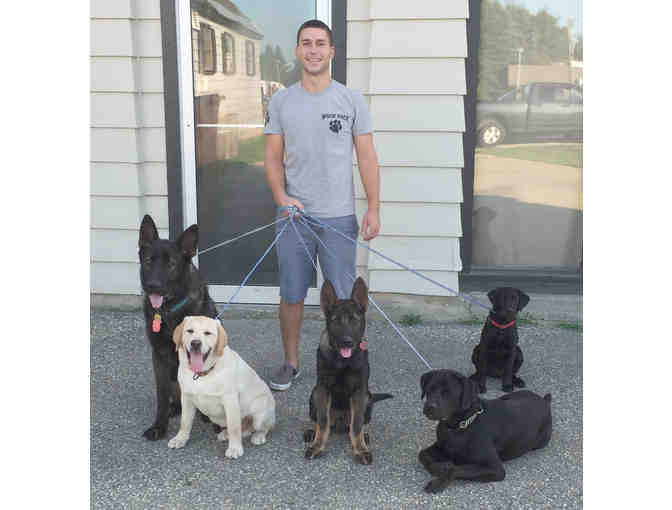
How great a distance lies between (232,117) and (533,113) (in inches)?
104

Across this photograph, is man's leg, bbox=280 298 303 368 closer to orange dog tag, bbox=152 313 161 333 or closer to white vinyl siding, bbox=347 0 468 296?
orange dog tag, bbox=152 313 161 333

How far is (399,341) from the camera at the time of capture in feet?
17.4

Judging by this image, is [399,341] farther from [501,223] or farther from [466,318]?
[501,223]

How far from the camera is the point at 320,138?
402cm

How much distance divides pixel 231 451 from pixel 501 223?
135 inches

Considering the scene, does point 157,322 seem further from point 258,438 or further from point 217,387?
point 258,438

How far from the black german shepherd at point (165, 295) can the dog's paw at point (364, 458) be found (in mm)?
1138

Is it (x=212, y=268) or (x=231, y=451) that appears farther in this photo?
(x=212, y=268)

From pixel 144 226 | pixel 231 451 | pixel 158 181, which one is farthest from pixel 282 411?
→ pixel 158 181

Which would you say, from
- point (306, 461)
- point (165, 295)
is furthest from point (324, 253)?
point (306, 461)

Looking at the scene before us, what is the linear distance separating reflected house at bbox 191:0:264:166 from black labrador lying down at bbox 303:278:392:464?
9.35ft

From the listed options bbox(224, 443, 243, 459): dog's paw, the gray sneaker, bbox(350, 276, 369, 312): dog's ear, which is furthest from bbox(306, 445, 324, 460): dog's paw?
the gray sneaker

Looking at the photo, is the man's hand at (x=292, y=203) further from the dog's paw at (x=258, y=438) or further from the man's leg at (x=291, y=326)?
the dog's paw at (x=258, y=438)

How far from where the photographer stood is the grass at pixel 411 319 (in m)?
5.71
